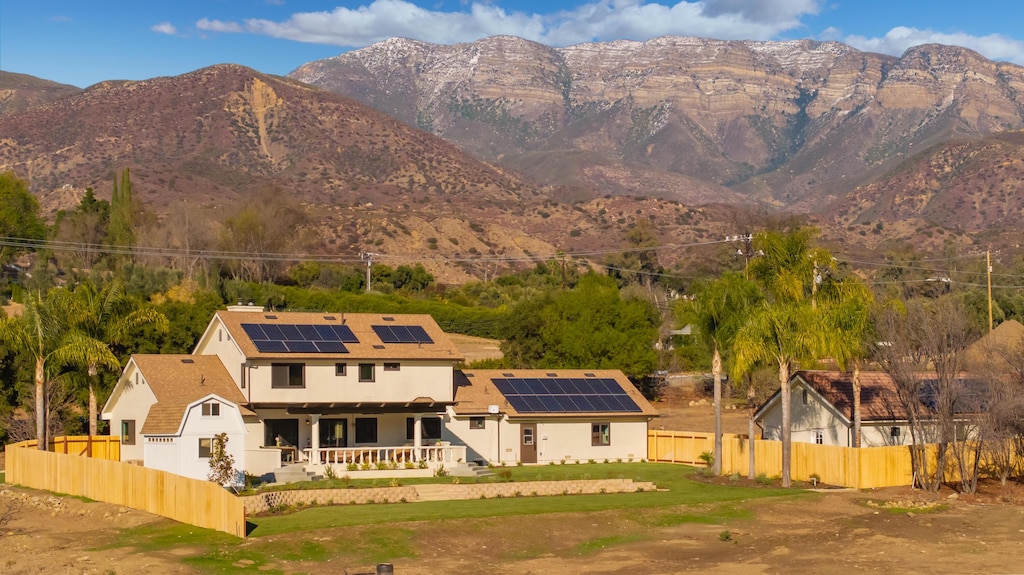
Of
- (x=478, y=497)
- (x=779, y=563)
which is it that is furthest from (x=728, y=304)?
(x=779, y=563)

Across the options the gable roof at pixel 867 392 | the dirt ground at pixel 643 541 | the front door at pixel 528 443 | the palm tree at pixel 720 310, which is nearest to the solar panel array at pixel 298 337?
the front door at pixel 528 443

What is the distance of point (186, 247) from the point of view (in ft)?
388

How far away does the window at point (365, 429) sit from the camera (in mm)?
56844

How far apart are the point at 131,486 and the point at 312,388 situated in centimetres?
1320

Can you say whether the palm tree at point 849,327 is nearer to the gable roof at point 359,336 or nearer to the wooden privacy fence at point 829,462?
the wooden privacy fence at point 829,462

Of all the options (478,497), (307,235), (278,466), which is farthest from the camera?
(307,235)

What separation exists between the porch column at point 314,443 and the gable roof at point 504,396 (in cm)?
721

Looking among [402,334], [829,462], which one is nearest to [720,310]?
[829,462]

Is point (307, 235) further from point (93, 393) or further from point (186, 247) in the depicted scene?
point (93, 393)

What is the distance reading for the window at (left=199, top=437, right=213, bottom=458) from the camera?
4703 cm

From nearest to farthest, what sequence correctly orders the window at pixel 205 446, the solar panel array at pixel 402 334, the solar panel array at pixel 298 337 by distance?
the window at pixel 205 446 < the solar panel array at pixel 298 337 < the solar panel array at pixel 402 334

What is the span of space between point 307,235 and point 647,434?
84.2m

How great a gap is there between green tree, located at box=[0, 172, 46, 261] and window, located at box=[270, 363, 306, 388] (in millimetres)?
74362

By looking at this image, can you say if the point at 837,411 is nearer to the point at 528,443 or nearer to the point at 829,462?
the point at 829,462
